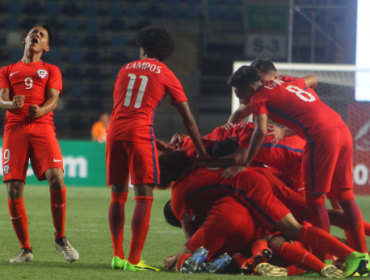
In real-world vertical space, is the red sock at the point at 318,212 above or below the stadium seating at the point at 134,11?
below

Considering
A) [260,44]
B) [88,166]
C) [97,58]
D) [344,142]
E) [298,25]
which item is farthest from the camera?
[97,58]

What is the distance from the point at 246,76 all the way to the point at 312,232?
1278 mm

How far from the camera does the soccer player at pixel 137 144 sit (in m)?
3.73

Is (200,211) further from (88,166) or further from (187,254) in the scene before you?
(88,166)

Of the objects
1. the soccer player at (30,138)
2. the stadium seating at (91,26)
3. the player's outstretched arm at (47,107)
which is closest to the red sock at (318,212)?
the soccer player at (30,138)

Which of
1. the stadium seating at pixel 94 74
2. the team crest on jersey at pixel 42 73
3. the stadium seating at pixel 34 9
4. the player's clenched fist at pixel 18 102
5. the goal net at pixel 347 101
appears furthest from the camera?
the stadium seating at pixel 34 9

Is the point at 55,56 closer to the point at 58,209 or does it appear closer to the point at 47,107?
the point at 47,107

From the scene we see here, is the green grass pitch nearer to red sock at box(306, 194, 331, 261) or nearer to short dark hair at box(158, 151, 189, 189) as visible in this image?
short dark hair at box(158, 151, 189, 189)

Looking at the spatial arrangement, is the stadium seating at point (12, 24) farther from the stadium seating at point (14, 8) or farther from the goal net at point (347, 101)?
the goal net at point (347, 101)

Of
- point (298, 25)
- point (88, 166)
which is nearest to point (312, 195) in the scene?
point (88, 166)

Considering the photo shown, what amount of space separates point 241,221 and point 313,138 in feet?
2.68

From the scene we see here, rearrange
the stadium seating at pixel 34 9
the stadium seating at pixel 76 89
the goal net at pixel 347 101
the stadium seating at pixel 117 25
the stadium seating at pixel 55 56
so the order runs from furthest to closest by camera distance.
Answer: the stadium seating at pixel 34 9, the stadium seating at pixel 117 25, the stadium seating at pixel 55 56, the stadium seating at pixel 76 89, the goal net at pixel 347 101

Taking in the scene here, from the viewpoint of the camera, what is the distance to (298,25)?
16453 mm

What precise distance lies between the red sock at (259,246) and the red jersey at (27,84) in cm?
179
